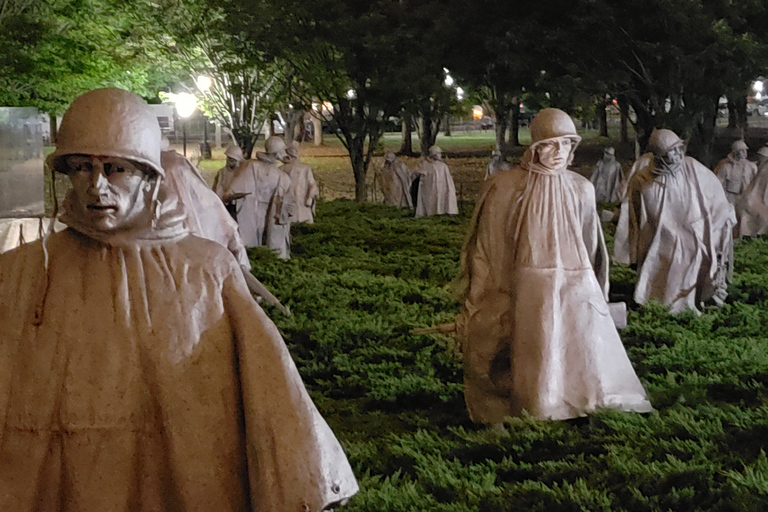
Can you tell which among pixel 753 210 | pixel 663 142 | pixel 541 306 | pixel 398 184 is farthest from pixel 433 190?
pixel 541 306

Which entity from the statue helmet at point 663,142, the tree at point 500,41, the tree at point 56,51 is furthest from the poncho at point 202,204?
the tree at point 500,41

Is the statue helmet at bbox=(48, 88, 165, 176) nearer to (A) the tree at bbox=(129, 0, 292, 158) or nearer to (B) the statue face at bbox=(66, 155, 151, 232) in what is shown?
(B) the statue face at bbox=(66, 155, 151, 232)

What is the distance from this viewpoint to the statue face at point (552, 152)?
318 inches

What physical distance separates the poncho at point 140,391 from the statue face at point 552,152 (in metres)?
5.31

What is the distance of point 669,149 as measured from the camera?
42.5 ft

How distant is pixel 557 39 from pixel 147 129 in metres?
23.9

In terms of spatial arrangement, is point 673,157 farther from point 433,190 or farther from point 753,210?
point 433,190

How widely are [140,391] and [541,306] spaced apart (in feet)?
16.9

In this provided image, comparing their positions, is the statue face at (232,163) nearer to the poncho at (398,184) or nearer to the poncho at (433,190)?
the poncho at (433,190)

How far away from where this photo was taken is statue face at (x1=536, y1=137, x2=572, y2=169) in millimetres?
8078

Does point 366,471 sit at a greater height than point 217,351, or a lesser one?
lesser

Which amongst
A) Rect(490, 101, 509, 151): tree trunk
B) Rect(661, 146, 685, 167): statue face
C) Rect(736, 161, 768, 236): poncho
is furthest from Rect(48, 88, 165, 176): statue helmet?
Rect(490, 101, 509, 151): tree trunk

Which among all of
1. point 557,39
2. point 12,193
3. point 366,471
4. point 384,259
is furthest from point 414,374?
point 557,39

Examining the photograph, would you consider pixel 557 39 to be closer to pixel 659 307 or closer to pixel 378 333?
pixel 659 307
